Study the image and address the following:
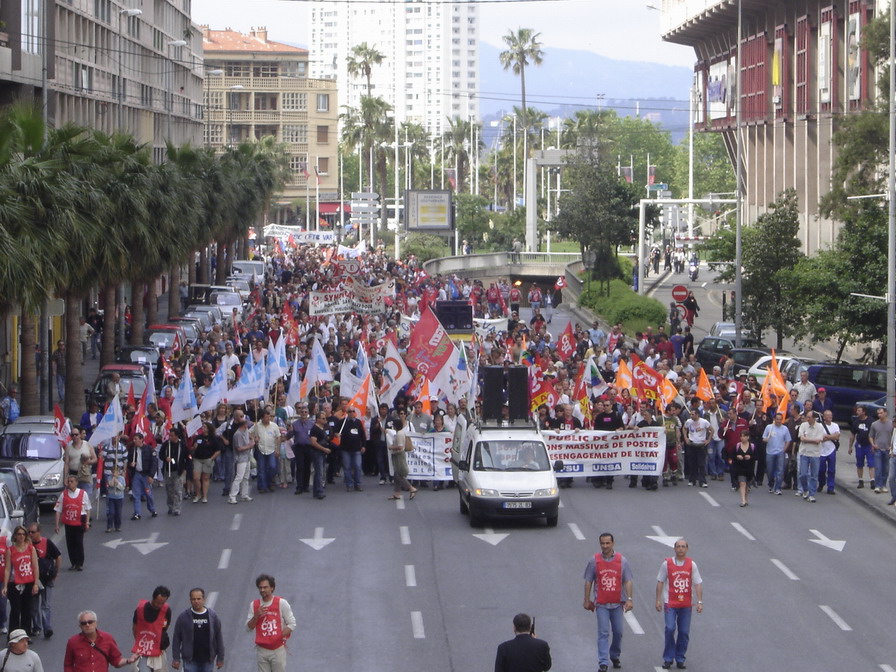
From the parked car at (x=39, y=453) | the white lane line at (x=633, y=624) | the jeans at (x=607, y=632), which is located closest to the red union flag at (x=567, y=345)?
the parked car at (x=39, y=453)

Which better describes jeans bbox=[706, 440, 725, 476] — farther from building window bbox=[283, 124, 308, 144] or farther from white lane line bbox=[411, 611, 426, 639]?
building window bbox=[283, 124, 308, 144]

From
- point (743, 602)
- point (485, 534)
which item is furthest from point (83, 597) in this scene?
point (743, 602)

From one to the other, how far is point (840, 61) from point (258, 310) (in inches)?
975

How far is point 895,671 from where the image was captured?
14.3 meters

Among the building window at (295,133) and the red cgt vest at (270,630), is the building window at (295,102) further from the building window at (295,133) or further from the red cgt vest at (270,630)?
the red cgt vest at (270,630)

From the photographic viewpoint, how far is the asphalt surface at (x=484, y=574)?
15.2 metres

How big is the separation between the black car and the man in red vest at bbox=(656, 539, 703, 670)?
29.1ft

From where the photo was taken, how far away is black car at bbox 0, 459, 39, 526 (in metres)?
19.1

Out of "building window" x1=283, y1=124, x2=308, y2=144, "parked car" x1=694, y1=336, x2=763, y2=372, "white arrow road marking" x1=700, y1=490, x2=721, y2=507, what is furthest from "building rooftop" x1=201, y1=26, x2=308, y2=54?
"white arrow road marking" x1=700, y1=490, x2=721, y2=507

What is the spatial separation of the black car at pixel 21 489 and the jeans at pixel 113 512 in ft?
5.12

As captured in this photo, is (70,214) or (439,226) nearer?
(70,214)

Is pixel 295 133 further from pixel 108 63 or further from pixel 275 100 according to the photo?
pixel 108 63

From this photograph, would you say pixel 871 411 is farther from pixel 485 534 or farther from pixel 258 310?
pixel 258 310

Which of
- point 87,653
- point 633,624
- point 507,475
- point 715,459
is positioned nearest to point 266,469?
point 507,475
